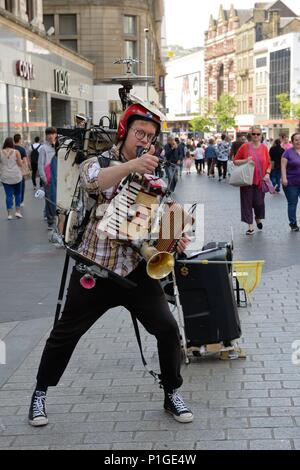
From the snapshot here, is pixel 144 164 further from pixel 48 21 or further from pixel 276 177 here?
pixel 48 21

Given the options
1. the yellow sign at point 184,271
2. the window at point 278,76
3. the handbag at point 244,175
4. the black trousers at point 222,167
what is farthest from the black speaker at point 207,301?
the window at point 278,76

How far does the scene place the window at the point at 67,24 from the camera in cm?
5644

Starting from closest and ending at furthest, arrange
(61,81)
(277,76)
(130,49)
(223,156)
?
(223,156) → (61,81) → (130,49) → (277,76)

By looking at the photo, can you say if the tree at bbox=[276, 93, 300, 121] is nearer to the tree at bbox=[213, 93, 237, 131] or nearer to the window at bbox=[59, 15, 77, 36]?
the tree at bbox=[213, 93, 237, 131]

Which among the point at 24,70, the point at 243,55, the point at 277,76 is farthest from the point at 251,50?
the point at 24,70

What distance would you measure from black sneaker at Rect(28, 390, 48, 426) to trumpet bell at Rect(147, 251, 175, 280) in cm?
101

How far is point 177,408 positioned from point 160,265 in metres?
0.89

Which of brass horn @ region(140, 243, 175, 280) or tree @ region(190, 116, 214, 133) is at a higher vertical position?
tree @ region(190, 116, 214, 133)

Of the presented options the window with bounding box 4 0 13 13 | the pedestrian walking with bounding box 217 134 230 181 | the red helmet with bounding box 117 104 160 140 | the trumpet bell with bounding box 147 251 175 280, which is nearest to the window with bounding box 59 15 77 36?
the window with bounding box 4 0 13 13

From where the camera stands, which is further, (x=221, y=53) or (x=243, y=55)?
(x=221, y=53)

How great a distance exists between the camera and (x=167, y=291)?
18.1 feet

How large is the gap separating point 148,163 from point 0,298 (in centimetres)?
453

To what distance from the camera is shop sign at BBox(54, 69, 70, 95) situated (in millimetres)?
37688

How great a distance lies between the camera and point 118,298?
14.0 ft
